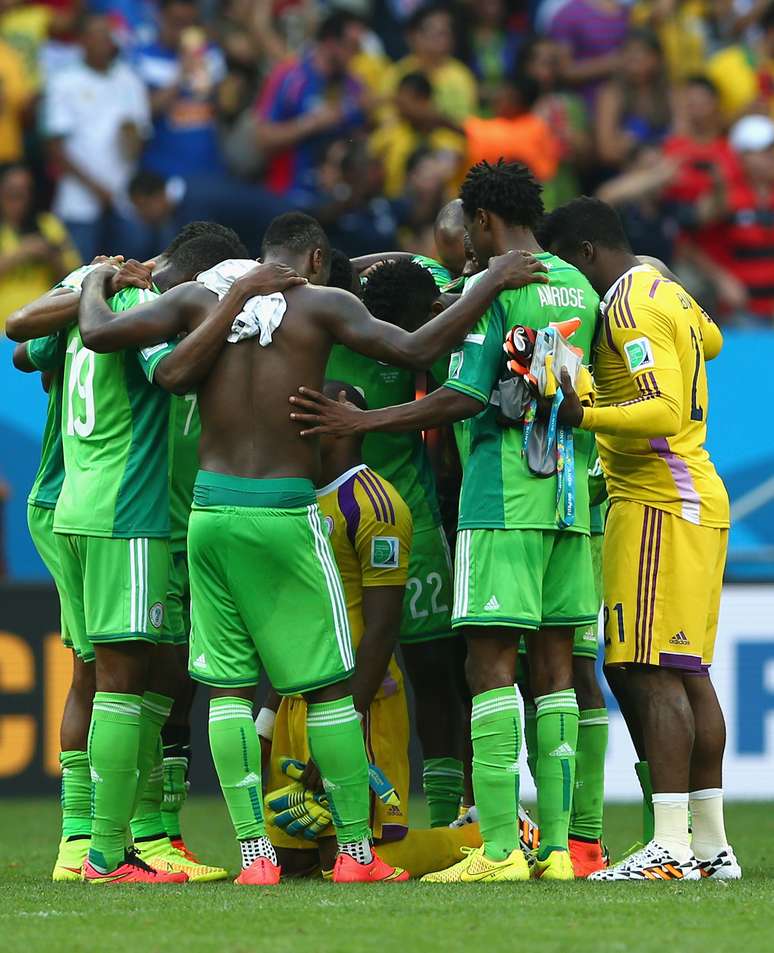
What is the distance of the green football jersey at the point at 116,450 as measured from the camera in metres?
6.93

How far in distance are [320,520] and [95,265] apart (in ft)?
4.91

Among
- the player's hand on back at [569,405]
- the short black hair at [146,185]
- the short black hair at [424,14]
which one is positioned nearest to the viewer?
the player's hand on back at [569,405]

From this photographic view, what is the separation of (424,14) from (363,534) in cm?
942

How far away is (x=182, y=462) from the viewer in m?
7.71

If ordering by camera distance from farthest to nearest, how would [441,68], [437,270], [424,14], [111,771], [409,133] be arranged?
[424,14], [441,68], [409,133], [437,270], [111,771]

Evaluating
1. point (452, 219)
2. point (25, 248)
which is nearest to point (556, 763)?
point (452, 219)

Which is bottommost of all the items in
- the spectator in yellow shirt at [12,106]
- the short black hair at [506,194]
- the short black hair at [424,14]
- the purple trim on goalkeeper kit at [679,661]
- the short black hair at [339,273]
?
the purple trim on goalkeeper kit at [679,661]

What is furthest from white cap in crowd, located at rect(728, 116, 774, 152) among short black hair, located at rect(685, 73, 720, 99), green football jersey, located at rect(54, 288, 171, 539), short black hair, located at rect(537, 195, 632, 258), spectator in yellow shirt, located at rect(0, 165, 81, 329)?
green football jersey, located at rect(54, 288, 171, 539)

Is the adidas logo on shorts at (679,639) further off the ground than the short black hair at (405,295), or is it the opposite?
the short black hair at (405,295)

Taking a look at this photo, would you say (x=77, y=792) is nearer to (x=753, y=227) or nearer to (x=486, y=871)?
(x=486, y=871)

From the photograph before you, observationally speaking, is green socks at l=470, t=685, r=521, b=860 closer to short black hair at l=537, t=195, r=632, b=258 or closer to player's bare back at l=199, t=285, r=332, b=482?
player's bare back at l=199, t=285, r=332, b=482

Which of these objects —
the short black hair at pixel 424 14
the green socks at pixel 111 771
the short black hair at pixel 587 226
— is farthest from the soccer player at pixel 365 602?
the short black hair at pixel 424 14

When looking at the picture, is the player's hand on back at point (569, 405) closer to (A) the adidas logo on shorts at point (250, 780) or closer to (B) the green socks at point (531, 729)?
(B) the green socks at point (531, 729)

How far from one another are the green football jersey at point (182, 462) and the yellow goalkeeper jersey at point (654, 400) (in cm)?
177
